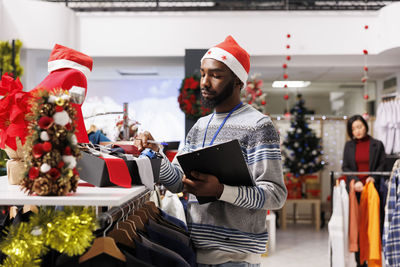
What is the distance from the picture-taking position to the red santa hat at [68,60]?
2246 mm

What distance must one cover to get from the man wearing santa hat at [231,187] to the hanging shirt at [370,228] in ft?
9.97

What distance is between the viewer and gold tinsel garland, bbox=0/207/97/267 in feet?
3.79

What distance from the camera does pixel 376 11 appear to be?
6691mm

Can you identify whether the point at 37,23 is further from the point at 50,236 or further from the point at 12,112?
the point at 50,236

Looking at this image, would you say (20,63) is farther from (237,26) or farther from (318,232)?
(318,232)

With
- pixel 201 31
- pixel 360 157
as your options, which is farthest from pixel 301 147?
pixel 201 31

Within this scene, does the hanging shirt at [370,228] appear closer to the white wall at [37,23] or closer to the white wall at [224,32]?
the white wall at [224,32]

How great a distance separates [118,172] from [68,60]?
3.78 ft

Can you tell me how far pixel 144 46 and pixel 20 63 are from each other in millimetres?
1952

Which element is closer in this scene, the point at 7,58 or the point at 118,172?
the point at 118,172

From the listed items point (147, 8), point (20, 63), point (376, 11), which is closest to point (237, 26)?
point (147, 8)

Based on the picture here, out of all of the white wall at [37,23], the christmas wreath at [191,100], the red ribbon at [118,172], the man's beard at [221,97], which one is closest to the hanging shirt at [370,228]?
the christmas wreath at [191,100]

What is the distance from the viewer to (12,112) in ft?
4.51

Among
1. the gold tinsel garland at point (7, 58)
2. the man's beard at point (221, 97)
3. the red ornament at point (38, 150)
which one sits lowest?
the red ornament at point (38, 150)
